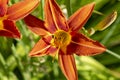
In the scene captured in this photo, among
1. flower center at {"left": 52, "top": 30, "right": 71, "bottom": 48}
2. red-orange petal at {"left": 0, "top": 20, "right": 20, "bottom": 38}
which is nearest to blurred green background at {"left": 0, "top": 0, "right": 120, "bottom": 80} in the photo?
flower center at {"left": 52, "top": 30, "right": 71, "bottom": 48}

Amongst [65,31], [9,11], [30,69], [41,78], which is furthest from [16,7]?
[41,78]

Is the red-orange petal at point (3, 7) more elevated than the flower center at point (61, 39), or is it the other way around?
the red-orange petal at point (3, 7)

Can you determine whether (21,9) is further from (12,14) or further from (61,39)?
A: (61,39)

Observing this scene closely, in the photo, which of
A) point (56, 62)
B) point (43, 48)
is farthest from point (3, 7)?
point (56, 62)

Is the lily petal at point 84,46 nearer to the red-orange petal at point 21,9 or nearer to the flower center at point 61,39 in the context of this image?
the flower center at point 61,39

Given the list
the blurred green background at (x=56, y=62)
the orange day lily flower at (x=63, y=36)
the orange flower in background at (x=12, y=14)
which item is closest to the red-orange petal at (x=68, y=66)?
the orange day lily flower at (x=63, y=36)

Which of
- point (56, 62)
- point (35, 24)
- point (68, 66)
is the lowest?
point (56, 62)
